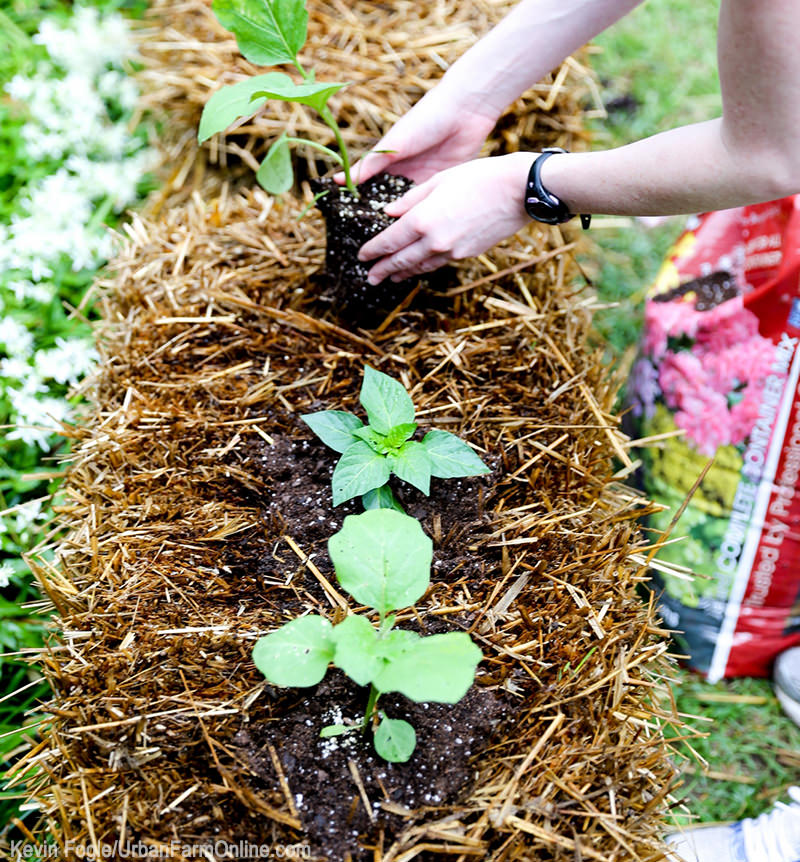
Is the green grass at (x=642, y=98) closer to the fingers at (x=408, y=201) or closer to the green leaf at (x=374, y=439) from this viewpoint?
the fingers at (x=408, y=201)

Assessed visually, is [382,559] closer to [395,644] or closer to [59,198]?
[395,644]

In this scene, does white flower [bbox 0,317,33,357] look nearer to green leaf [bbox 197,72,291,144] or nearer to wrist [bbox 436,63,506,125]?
green leaf [bbox 197,72,291,144]

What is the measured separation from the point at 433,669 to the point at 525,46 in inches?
45.5

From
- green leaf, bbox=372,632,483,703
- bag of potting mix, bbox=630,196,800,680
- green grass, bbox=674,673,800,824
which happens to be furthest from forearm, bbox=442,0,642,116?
green grass, bbox=674,673,800,824

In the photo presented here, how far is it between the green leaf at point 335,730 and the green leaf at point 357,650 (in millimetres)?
104

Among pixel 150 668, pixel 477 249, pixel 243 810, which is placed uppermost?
pixel 477 249

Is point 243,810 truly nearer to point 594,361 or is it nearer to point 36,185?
point 594,361

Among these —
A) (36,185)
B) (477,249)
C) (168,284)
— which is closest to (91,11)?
(36,185)

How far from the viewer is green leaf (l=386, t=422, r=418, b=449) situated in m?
1.14

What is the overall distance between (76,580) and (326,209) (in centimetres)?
82

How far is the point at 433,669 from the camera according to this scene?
0.84 m

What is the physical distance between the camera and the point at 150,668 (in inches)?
39.1

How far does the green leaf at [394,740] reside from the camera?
0.89 metres

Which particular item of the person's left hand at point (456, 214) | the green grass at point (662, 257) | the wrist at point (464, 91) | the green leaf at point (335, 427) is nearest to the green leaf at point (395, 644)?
the green leaf at point (335, 427)
